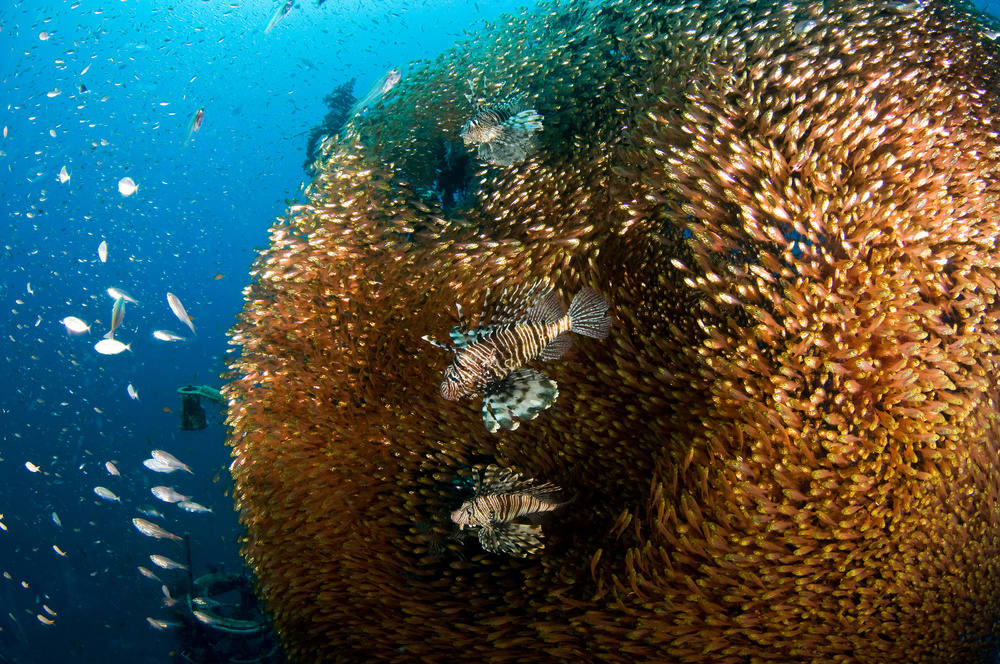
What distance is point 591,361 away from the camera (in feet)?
11.9

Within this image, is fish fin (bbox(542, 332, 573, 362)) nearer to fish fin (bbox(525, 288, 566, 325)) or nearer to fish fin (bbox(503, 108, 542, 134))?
fish fin (bbox(525, 288, 566, 325))

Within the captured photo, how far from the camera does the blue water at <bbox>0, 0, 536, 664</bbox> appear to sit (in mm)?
35188

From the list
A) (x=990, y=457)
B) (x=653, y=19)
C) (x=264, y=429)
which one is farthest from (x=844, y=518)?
(x=653, y=19)

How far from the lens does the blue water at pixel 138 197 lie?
115 feet

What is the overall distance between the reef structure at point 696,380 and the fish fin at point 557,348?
0.61 feet

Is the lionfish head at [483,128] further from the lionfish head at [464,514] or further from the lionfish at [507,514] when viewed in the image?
the lionfish head at [464,514]

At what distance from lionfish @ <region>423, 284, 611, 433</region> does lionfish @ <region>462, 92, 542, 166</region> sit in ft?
7.81

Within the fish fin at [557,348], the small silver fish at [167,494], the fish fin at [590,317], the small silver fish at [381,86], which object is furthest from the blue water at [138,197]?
the fish fin at [590,317]

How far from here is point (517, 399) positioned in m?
3.23

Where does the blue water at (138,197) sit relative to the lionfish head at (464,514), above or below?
above

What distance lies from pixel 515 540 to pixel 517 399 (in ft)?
3.07

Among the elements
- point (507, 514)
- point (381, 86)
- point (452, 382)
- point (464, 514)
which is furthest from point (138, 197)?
point (507, 514)

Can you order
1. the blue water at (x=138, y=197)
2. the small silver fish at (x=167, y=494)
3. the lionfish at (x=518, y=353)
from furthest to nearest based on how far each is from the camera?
1. the blue water at (x=138, y=197)
2. the small silver fish at (x=167, y=494)
3. the lionfish at (x=518, y=353)

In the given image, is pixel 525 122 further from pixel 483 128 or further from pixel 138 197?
pixel 138 197
